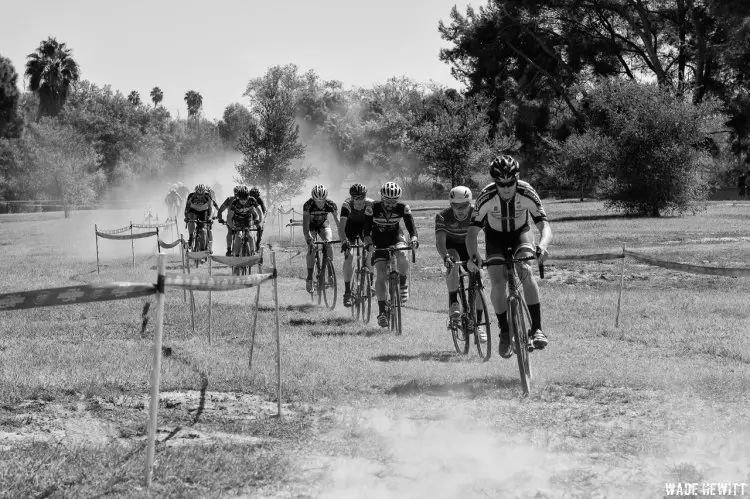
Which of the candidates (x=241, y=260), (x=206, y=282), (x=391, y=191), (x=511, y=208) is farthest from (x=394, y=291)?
(x=206, y=282)

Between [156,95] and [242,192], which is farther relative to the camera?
[156,95]

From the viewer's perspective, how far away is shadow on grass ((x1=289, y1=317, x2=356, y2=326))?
1415 centimetres

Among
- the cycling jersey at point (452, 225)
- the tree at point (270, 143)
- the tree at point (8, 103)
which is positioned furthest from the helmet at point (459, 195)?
the tree at point (8, 103)

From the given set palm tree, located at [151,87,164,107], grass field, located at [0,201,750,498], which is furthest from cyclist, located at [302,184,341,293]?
palm tree, located at [151,87,164,107]

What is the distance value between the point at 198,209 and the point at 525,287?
50.5 ft

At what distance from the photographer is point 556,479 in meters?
5.70

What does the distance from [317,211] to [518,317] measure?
781 centimetres

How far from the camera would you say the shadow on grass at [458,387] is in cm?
861

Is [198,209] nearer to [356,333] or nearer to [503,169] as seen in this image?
[356,333]

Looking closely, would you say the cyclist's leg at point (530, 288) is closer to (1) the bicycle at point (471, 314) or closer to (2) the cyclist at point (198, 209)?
(1) the bicycle at point (471, 314)

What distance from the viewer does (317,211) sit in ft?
52.7

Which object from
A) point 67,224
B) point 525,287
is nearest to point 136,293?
point 525,287

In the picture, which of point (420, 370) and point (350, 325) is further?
point (350, 325)

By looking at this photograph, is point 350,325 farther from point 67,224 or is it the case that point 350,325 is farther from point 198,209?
point 67,224
